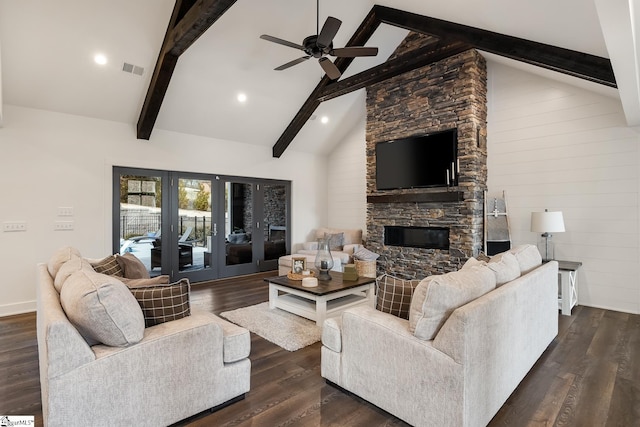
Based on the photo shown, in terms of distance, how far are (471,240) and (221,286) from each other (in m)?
4.35

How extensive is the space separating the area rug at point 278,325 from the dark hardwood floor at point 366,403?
0.13 m

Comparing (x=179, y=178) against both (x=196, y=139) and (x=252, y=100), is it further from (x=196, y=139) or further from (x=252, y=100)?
(x=252, y=100)

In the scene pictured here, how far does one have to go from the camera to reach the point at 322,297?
145 inches

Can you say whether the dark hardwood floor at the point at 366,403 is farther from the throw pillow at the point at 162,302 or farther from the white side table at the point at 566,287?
the throw pillow at the point at 162,302

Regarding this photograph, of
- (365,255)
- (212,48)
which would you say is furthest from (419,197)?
(212,48)

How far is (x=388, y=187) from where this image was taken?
6383 millimetres

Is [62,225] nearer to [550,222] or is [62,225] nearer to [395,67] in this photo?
[395,67]

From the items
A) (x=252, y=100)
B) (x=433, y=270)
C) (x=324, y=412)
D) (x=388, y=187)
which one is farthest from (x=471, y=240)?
(x=252, y=100)

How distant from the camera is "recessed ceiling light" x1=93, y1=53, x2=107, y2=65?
4.30m

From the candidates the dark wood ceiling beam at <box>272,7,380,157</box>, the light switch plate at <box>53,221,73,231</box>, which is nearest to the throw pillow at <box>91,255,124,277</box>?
the light switch plate at <box>53,221,73,231</box>

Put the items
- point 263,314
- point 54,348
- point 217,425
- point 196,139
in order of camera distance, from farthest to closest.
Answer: point 196,139 → point 263,314 → point 217,425 → point 54,348

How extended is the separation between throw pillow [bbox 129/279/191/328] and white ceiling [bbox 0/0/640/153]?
3.40 meters

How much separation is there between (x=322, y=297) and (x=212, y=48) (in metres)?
3.87

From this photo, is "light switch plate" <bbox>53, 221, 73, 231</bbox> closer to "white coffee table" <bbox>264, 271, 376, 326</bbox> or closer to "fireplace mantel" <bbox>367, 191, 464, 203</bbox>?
"white coffee table" <bbox>264, 271, 376, 326</bbox>
